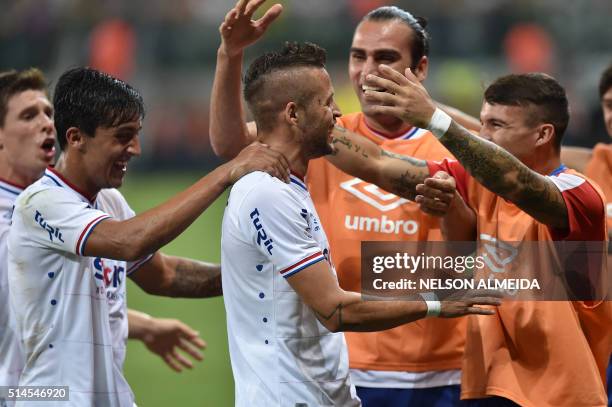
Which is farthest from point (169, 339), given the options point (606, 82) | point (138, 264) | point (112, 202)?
point (606, 82)

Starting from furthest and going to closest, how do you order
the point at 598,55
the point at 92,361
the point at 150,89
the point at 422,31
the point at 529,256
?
the point at 150,89
the point at 598,55
the point at 422,31
the point at 529,256
the point at 92,361

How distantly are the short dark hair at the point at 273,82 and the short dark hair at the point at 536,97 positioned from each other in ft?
→ 3.36

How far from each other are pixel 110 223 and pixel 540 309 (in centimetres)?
209

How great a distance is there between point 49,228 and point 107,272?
17.8 inches

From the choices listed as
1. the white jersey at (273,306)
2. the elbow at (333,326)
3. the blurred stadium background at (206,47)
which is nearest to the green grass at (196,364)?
the blurred stadium background at (206,47)

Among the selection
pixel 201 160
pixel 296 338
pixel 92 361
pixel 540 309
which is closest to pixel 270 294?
pixel 296 338

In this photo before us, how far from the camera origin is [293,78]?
4805 mm

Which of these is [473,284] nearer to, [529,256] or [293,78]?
[529,256]

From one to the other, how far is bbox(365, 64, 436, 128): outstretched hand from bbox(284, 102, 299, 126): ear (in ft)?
1.10

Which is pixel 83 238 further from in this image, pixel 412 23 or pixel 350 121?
pixel 412 23

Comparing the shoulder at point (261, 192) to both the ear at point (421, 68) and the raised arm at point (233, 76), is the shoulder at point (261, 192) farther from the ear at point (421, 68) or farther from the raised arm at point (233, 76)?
the ear at point (421, 68)

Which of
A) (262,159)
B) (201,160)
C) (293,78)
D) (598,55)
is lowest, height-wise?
(262,159)

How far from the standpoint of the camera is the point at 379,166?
5.68 m

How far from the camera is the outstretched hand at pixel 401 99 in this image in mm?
4738
